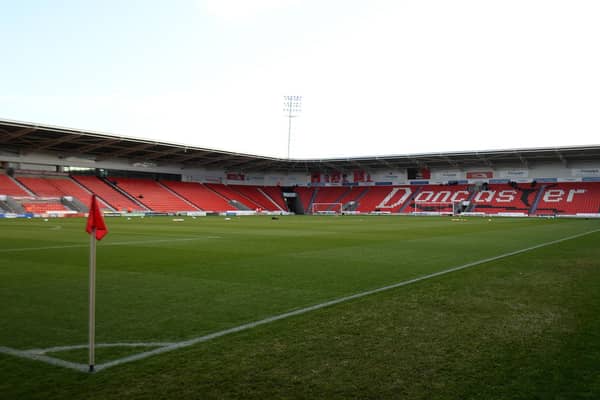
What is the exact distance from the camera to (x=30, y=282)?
863 centimetres

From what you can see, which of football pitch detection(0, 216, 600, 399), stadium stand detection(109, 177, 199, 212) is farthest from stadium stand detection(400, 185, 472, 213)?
football pitch detection(0, 216, 600, 399)

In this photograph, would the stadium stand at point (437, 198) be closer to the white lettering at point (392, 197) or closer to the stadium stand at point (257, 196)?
the white lettering at point (392, 197)

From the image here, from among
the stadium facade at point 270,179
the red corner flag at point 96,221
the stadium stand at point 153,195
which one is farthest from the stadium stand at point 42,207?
the red corner flag at point 96,221

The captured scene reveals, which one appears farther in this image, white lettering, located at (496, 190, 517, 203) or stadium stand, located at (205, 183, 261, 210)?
stadium stand, located at (205, 183, 261, 210)

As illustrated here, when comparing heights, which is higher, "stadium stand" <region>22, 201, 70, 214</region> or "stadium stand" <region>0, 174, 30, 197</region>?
"stadium stand" <region>0, 174, 30, 197</region>

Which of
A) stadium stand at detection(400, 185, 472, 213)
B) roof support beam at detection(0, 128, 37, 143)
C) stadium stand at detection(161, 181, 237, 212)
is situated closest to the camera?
roof support beam at detection(0, 128, 37, 143)

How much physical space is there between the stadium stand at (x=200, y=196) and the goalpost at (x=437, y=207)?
85.1 ft

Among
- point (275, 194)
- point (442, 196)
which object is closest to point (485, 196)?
point (442, 196)

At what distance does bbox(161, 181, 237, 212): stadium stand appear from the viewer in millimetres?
59562

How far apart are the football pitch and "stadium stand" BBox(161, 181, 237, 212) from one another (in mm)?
49068

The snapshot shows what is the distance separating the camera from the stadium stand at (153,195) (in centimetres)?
5406

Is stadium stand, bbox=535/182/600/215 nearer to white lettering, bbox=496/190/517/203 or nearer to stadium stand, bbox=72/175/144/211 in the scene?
white lettering, bbox=496/190/517/203

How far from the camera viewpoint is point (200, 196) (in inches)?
2432

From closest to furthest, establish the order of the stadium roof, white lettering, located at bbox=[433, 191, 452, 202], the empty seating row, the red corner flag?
the red corner flag → the stadium roof → the empty seating row → white lettering, located at bbox=[433, 191, 452, 202]
